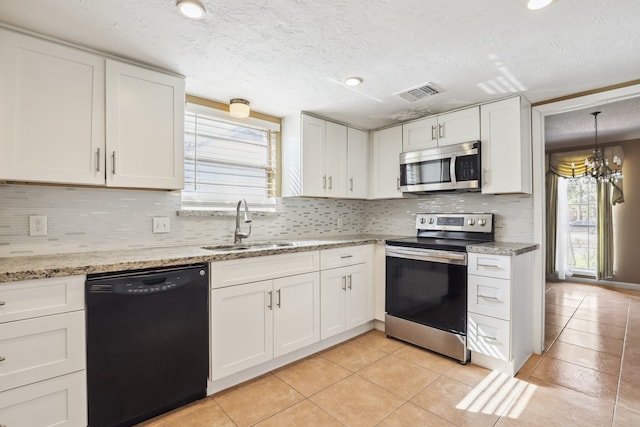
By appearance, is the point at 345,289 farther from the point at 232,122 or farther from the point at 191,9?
the point at 191,9

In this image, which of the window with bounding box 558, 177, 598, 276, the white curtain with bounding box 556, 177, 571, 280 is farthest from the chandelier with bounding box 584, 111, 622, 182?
the white curtain with bounding box 556, 177, 571, 280

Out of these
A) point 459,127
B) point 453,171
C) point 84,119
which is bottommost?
point 453,171

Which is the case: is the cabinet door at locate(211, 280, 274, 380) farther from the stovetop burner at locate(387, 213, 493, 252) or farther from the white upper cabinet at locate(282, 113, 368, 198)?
the stovetop burner at locate(387, 213, 493, 252)

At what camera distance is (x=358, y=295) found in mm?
2969

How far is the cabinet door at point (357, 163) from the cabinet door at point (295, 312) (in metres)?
1.20

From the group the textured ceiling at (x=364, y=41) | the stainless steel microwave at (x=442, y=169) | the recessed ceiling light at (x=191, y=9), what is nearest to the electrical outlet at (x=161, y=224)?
the textured ceiling at (x=364, y=41)

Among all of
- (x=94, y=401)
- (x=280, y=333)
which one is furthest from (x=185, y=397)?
(x=280, y=333)

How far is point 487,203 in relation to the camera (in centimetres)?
297

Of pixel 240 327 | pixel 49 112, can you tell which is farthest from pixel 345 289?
pixel 49 112

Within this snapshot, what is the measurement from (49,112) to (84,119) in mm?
153

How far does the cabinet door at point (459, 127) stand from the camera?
2729mm

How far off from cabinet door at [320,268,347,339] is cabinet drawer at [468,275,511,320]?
1.02 m

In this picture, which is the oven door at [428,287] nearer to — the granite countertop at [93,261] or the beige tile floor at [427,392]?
the beige tile floor at [427,392]

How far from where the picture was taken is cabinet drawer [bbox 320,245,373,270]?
8.75 feet
